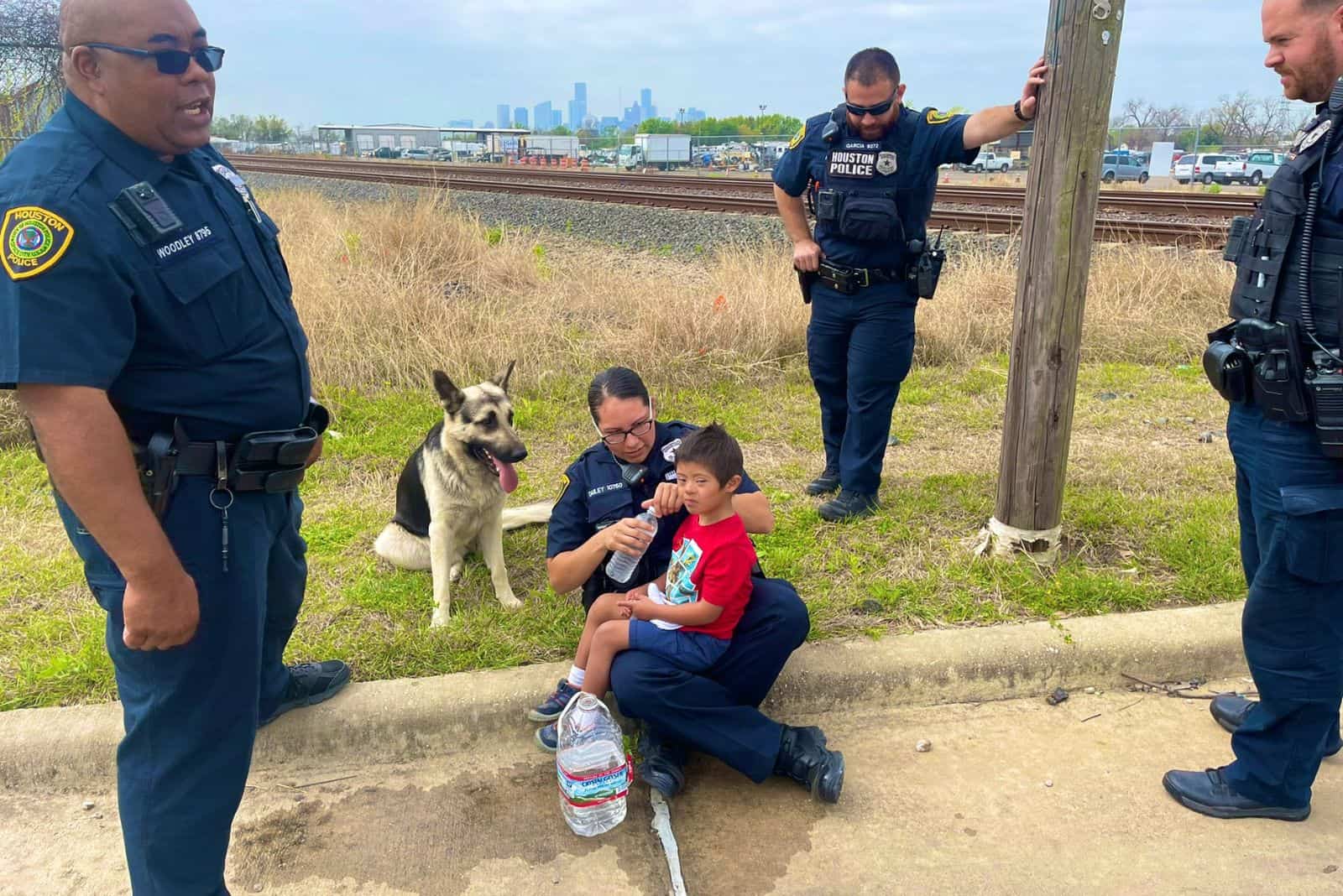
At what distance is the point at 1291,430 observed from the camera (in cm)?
231

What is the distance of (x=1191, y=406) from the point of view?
5.90m

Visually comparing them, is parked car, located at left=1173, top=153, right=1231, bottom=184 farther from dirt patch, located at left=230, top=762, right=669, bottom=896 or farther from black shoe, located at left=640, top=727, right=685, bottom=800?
dirt patch, located at left=230, top=762, right=669, bottom=896

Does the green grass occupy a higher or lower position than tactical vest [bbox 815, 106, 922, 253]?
lower

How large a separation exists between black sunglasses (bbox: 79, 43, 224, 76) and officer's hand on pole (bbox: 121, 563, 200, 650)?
3.31 ft

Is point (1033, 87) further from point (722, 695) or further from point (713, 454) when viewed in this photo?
point (722, 695)

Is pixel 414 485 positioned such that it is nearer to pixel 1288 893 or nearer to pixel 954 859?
pixel 954 859

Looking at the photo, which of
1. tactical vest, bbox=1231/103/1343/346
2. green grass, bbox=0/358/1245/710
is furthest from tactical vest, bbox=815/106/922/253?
tactical vest, bbox=1231/103/1343/346

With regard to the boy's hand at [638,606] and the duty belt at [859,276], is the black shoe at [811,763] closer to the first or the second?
the boy's hand at [638,606]

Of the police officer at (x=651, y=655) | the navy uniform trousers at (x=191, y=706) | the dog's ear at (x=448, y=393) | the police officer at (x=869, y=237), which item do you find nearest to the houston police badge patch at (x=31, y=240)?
the navy uniform trousers at (x=191, y=706)

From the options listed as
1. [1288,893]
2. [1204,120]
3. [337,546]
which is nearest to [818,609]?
[1288,893]

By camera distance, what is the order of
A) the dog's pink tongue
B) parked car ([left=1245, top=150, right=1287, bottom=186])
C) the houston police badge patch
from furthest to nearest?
parked car ([left=1245, top=150, right=1287, bottom=186]), the dog's pink tongue, the houston police badge patch

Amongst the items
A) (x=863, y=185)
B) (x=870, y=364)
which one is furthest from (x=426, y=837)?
(x=863, y=185)

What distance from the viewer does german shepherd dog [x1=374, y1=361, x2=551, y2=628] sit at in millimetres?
3498

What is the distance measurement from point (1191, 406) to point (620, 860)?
5140mm
